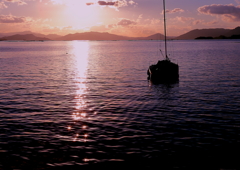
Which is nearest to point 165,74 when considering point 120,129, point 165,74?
point 165,74

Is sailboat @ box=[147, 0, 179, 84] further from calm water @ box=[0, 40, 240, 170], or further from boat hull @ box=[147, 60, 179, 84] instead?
calm water @ box=[0, 40, 240, 170]

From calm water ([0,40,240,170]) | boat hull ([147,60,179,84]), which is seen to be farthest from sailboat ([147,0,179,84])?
calm water ([0,40,240,170])

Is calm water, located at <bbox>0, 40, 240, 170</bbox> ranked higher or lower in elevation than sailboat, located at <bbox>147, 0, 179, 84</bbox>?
lower

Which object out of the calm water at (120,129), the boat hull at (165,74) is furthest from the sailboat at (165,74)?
the calm water at (120,129)

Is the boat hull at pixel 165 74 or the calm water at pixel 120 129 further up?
the boat hull at pixel 165 74

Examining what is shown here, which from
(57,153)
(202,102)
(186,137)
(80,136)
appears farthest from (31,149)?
(202,102)

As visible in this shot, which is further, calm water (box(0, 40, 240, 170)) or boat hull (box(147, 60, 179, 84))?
boat hull (box(147, 60, 179, 84))

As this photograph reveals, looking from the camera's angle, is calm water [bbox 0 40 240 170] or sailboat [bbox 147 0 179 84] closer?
calm water [bbox 0 40 240 170]

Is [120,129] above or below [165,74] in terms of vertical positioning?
below

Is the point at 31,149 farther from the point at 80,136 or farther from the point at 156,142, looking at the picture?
the point at 156,142

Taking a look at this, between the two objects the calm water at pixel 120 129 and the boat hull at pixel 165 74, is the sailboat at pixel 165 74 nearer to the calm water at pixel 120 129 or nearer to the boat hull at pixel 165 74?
the boat hull at pixel 165 74

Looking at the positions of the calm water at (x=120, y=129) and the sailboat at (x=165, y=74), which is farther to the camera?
the sailboat at (x=165, y=74)

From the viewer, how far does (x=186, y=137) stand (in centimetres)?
1552

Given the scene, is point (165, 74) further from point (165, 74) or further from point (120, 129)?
point (120, 129)
